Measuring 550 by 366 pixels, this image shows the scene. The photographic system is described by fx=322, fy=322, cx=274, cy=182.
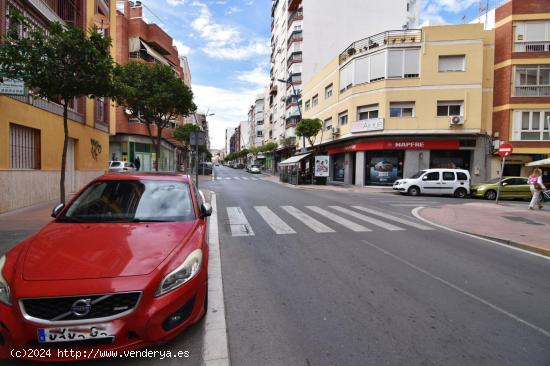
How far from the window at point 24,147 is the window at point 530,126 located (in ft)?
96.0

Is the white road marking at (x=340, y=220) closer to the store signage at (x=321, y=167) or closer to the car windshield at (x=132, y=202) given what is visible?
the car windshield at (x=132, y=202)

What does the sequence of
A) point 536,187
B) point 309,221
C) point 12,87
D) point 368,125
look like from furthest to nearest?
point 368,125 < point 536,187 < point 309,221 < point 12,87

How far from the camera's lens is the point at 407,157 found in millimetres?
24703

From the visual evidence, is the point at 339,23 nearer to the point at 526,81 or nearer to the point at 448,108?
the point at 448,108

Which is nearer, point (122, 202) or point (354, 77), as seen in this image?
point (122, 202)

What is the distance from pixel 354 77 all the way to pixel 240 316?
87.3ft

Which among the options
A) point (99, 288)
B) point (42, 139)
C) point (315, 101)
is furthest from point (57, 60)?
point (315, 101)

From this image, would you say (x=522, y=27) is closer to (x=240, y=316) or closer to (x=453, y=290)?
(x=453, y=290)

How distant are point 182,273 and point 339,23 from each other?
159 ft

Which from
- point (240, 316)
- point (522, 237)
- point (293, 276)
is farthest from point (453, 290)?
point (522, 237)

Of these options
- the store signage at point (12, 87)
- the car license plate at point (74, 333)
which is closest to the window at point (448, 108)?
the store signage at point (12, 87)

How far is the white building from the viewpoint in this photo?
42.8 metres

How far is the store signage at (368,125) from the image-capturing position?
80.7 feet

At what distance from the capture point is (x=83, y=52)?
713 centimetres
